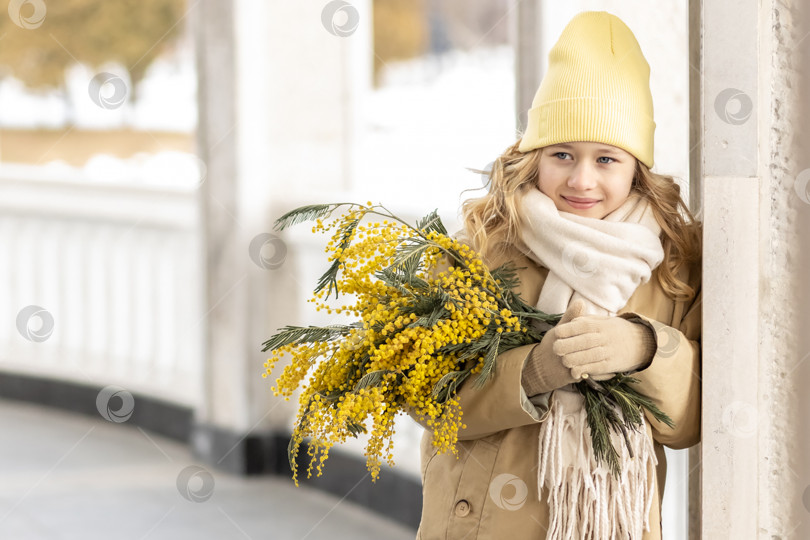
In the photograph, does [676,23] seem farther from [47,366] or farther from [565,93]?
[47,366]

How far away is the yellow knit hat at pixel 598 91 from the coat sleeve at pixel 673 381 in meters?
0.31

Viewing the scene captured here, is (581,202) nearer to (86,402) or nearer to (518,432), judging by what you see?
(518,432)

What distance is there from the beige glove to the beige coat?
Result: 0.02m

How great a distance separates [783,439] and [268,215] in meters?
2.86

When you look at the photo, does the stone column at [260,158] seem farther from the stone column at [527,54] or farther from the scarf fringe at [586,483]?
the scarf fringe at [586,483]

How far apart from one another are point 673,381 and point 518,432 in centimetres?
28

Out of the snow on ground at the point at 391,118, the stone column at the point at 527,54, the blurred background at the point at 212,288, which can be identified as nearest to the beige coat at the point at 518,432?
the blurred background at the point at 212,288

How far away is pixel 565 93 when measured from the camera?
1.58 metres

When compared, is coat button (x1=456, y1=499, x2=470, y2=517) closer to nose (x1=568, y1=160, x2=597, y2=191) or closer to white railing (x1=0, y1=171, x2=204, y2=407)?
nose (x1=568, y1=160, x2=597, y2=191)

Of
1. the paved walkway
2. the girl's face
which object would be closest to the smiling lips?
the girl's face

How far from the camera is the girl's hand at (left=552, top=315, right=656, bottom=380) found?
1.42 meters

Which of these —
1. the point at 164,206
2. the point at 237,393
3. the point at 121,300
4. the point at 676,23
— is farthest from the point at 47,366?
the point at 676,23

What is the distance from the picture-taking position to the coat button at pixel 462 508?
1591 millimetres

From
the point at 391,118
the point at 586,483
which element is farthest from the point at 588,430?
the point at 391,118
